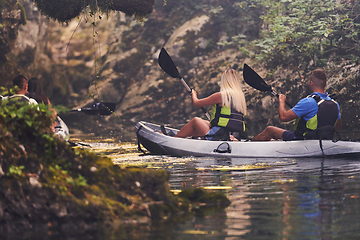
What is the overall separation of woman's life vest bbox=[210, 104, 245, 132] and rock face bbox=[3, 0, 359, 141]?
9.27m

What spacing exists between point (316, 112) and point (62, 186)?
5302 mm

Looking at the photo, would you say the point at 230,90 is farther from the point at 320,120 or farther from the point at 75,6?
the point at 75,6

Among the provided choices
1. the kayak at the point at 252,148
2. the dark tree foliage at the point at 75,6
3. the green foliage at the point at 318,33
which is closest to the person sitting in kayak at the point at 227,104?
the kayak at the point at 252,148

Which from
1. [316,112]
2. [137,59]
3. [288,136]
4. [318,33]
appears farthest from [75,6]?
[137,59]

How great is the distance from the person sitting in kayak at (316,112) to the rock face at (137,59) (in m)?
9.67

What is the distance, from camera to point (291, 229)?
3346mm

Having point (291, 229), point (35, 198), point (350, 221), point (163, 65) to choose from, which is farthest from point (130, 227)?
point (163, 65)

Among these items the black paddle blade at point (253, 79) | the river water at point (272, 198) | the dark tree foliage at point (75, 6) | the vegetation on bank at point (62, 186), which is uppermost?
the dark tree foliage at point (75, 6)

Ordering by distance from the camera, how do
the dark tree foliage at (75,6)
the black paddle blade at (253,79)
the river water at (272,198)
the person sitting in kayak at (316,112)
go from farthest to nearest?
the dark tree foliage at (75,6), the black paddle blade at (253,79), the person sitting in kayak at (316,112), the river water at (272,198)

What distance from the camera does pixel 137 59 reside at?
2428 cm

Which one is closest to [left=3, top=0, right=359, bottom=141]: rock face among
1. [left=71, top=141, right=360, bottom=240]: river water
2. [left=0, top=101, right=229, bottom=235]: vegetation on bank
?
[left=71, top=141, right=360, bottom=240]: river water

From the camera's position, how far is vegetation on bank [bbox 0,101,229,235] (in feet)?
11.1

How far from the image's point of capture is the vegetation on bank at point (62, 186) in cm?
339

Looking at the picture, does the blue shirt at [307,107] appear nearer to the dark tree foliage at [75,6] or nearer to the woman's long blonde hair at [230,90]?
the woman's long blonde hair at [230,90]
